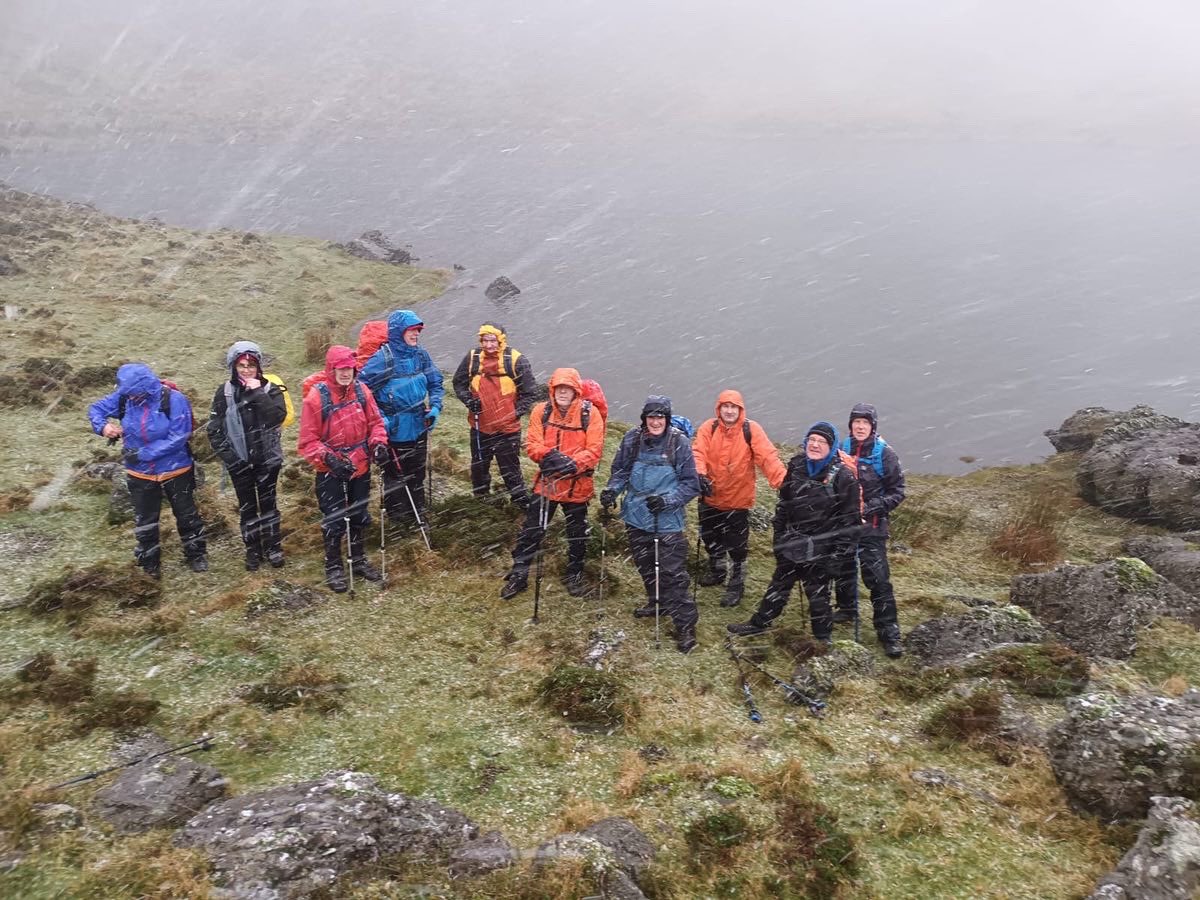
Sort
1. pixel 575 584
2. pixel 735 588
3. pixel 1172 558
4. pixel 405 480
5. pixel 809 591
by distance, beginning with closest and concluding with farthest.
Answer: pixel 809 591 → pixel 575 584 → pixel 735 588 → pixel 405 480 → pixel 1172 558

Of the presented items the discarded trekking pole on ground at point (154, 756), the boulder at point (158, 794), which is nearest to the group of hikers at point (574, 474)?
the discarded trekking pole on ground at point (154, 756)

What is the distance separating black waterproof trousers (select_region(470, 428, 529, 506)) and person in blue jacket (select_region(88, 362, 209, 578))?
4.36 meters

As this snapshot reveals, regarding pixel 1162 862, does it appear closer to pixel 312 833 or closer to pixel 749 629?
pixel 749 629

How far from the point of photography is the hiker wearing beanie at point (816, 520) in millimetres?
10023

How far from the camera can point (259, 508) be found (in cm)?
1196

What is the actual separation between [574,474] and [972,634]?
6029 mm

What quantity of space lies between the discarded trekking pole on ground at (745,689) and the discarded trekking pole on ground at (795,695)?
0.22 meters

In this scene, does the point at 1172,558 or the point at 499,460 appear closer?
the point at 499,460

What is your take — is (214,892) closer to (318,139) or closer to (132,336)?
(132,336)

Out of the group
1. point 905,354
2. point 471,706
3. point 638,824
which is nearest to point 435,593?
point 471,706

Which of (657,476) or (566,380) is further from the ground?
(566,380)

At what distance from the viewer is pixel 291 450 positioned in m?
17.8

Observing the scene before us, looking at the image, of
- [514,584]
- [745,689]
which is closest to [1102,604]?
[745,689]

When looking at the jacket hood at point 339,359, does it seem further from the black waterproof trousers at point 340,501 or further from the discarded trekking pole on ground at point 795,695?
the discarded trekking pole on ground at point 795,695
